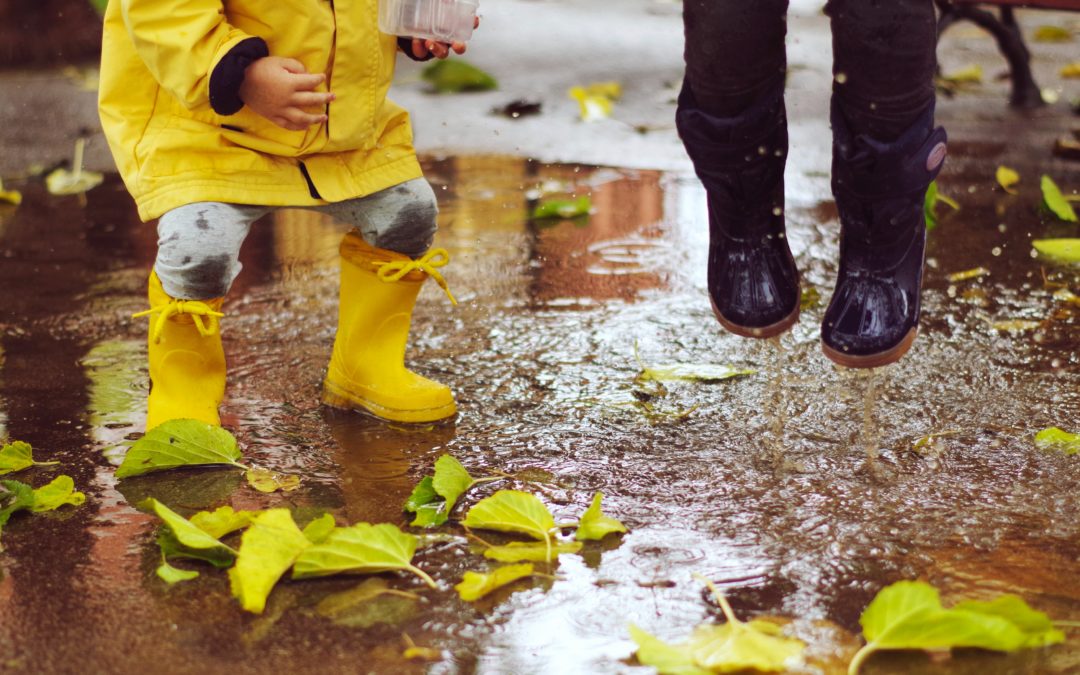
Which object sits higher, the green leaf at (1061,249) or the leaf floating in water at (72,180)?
the green leaf at (1061,249)

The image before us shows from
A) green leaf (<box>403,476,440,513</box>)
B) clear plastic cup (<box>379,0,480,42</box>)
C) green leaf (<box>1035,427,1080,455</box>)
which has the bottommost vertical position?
green leaf (<box>403,476,440,513</box>)

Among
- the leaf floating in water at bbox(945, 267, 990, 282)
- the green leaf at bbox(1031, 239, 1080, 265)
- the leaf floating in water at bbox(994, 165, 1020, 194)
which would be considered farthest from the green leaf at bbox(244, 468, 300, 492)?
the leaf floating in water at bbox(994, 165, 1020, 194)

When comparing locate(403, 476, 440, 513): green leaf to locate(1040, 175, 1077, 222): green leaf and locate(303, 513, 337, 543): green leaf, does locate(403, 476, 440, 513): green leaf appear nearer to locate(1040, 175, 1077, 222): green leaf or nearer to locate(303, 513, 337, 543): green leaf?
locate(303, 513, 337, 543): green leaf

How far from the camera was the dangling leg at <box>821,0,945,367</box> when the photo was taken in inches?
78.7

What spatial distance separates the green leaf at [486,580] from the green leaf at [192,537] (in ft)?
1.13

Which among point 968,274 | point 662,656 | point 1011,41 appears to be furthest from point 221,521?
point 1011,41

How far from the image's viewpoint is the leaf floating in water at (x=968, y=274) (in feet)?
10.2

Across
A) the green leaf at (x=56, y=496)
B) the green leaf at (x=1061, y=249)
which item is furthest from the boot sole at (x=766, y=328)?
the green leaf at (x=1061, y=249)

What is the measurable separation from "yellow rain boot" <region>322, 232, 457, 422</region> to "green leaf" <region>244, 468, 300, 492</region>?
1.02 feet

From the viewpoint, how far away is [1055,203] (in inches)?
140

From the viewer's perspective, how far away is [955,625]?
5.11ft

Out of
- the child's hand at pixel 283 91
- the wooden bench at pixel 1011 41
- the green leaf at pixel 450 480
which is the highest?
the wooden bench at pixel 1011 41

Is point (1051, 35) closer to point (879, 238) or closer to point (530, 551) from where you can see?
point (879, 238)

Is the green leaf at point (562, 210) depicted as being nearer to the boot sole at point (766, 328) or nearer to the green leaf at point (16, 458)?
the boot sole at point (766, 328)
